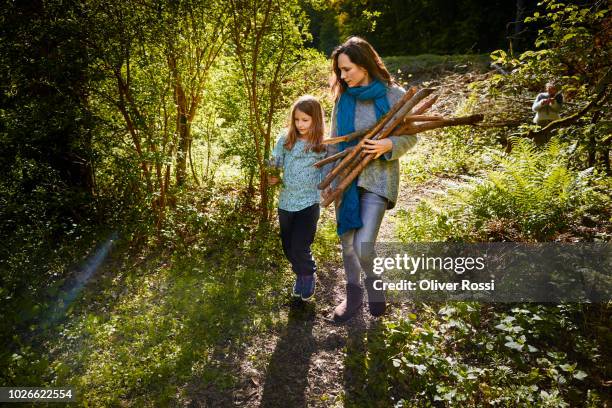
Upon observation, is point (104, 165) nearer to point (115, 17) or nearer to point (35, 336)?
point (115, 17)

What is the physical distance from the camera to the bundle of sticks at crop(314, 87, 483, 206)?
3035 mm

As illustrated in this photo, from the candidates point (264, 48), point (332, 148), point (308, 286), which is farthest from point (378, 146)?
point (264, 48)

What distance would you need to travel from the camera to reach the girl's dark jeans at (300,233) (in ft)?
12.2

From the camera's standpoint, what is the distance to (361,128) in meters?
3.33

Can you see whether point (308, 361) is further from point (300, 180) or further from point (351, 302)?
point (300, 180)

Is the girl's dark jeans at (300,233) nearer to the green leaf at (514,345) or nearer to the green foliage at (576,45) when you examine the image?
the green leaf at (514,345)

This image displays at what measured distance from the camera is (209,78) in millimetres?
5891

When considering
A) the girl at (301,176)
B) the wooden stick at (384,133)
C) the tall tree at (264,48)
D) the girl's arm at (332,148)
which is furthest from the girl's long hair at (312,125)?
the tall tree at (264,48)

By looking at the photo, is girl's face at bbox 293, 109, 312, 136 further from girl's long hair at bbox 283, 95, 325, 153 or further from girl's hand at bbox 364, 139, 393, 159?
girl's hand at bbox 364, 139, 393, 159

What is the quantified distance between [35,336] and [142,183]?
213 cm

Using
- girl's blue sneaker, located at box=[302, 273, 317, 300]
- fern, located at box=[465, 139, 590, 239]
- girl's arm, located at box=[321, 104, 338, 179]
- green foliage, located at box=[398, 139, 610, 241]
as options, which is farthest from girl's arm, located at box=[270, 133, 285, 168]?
fern, located at box=[465, 139, 590, 239]

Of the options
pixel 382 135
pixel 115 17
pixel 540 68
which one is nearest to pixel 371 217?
pixel 382 135

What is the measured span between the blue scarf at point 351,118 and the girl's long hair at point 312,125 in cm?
28

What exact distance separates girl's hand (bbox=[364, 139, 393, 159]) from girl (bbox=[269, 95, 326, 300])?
0.70 metres
